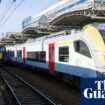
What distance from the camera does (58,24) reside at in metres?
65.6

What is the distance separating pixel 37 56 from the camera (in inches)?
1136

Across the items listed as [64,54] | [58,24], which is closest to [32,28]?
[58,24]

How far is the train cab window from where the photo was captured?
16.6m

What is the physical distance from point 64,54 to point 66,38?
83 cm

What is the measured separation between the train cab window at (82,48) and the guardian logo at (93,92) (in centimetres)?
880

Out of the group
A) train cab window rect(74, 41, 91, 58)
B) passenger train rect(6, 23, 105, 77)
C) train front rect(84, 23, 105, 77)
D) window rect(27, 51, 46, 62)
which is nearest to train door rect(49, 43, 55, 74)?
passenger train rect(6, 23, 105, 77)

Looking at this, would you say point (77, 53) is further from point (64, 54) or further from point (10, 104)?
point (10, 104)

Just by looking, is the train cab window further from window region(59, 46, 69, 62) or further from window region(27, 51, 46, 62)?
window region(27, 51, 46, 62)

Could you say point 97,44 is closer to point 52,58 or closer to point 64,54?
point 64,54

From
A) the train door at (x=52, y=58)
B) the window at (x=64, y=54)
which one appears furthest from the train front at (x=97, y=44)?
the train door at (x=52, y=58)

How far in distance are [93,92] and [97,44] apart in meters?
8.79

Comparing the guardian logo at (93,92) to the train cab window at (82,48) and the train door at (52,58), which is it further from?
the train door at (52,58)

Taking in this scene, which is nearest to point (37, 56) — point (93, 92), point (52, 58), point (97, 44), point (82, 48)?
point (52, 58)

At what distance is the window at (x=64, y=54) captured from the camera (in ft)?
64.0
